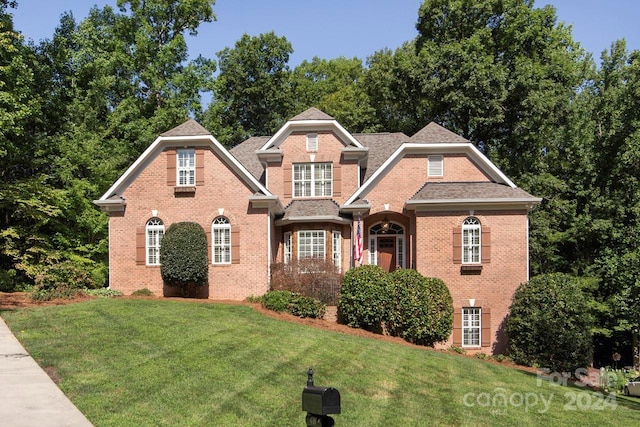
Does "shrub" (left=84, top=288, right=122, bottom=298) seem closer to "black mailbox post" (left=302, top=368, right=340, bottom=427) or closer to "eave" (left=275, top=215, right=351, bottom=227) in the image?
"eave" (left=275, top=215, right=351, bottom=227)

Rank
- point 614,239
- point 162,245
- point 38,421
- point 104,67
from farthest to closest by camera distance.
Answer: point 104,67 < point 614,239 < point 162,245 < point 38,421

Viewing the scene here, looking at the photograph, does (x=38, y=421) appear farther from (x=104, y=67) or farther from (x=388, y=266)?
(x=104, y=67)

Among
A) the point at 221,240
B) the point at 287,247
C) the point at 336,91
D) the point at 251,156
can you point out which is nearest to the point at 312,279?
the point at 287,247

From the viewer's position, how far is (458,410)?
13.1m

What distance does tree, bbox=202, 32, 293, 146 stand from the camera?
47.1m

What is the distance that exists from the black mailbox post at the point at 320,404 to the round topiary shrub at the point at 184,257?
735 inches

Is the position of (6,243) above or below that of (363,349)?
above

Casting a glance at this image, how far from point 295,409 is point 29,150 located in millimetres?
27876

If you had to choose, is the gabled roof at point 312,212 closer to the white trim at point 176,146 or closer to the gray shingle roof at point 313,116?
the white trim at point 176,146

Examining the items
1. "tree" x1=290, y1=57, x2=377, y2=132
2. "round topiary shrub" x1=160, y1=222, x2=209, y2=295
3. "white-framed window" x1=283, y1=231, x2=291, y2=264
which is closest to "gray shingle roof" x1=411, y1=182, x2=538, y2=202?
"white-framed window" x1=283, y1=231, x2=291, y2=264

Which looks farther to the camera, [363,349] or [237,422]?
[363,349]

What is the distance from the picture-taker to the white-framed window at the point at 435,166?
26.8 m

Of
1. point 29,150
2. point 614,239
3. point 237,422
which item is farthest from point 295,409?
point 29,150

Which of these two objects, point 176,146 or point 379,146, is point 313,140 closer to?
point 379,146
